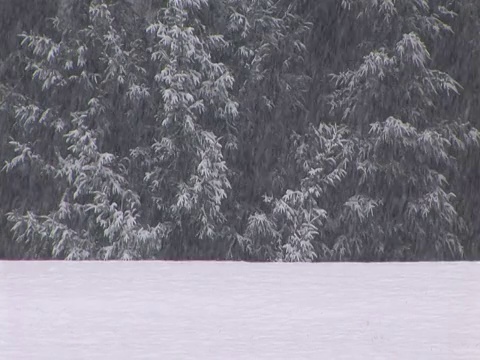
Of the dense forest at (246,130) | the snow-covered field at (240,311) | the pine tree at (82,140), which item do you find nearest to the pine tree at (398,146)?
the dense forest at (246,130)

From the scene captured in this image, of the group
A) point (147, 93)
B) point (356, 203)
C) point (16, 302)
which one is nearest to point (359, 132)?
point (356, 203)

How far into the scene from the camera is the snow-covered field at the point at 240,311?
8.32 meters

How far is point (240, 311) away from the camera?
10172mm

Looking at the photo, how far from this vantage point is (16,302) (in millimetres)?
10773

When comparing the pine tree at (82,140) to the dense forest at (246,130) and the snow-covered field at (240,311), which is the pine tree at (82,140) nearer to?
the dense forest at (246,130)

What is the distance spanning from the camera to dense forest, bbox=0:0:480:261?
18969 mm

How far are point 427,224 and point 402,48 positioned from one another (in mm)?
3512

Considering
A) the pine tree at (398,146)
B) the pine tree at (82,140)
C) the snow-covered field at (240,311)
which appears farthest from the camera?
the pine tree at (82,140)

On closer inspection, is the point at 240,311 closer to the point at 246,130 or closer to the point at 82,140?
the point at 82,140

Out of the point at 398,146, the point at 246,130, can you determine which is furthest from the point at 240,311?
the point at 246,130

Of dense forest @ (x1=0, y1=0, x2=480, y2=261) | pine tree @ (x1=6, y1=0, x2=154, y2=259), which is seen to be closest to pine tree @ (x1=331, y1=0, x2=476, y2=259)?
dense forest @ (x1=0, y1=0, x2=480, y2=261)

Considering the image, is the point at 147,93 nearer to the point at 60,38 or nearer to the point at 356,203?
the point at 60,38

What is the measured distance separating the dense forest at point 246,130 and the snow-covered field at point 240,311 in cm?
503

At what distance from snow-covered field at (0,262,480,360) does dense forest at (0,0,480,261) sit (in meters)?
5.03
